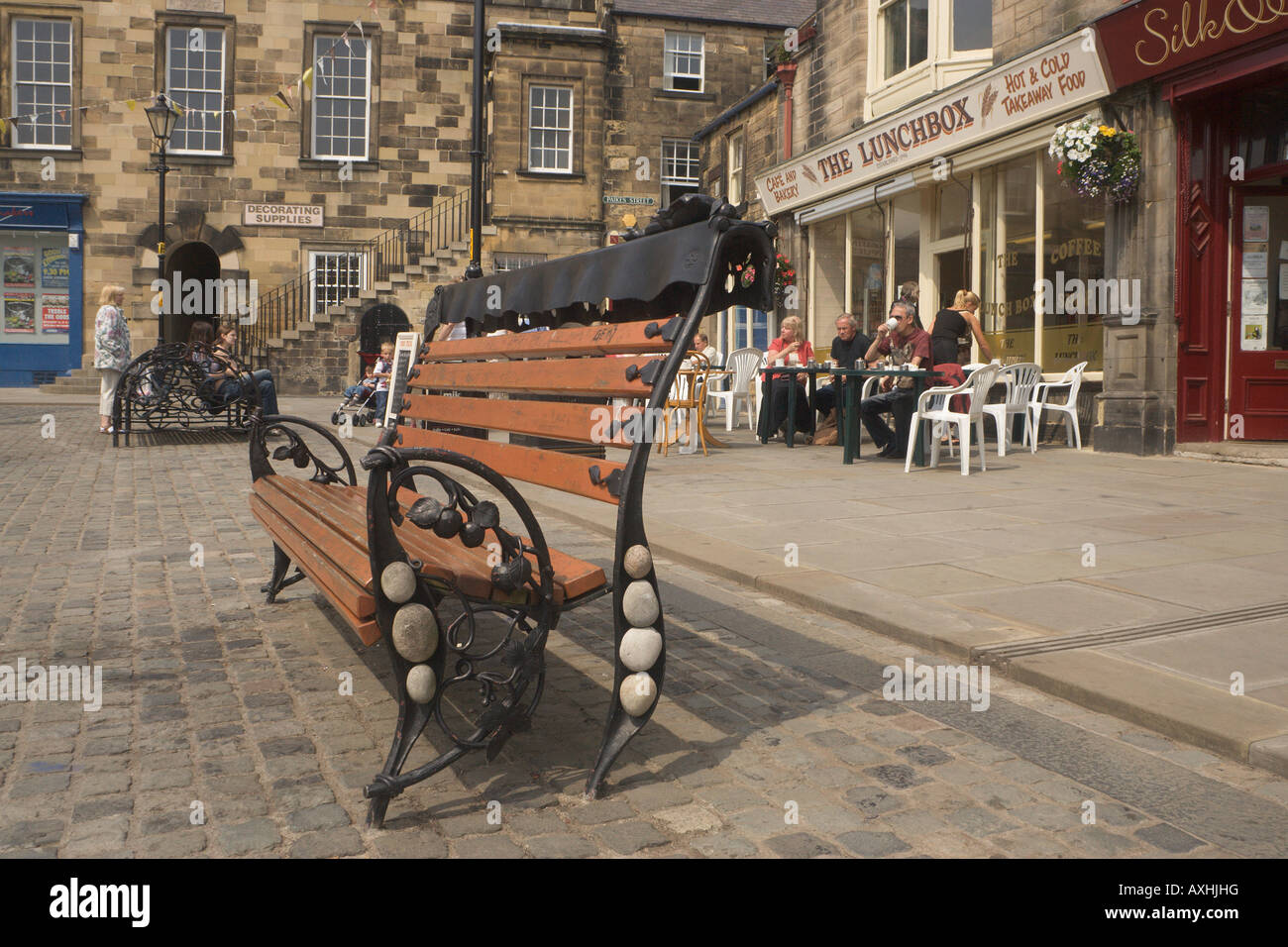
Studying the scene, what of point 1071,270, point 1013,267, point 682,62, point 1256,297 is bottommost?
point 1256,297

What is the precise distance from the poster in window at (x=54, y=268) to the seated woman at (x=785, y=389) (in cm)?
2066

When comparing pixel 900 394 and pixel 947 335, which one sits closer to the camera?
pixel 900 394

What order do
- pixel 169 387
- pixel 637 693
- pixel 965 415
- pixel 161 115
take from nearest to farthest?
pixel 637 693 → pixel 965 415 → pixel 169 387 → pixel 161 115

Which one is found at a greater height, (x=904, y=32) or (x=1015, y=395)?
(x=904, y=32)

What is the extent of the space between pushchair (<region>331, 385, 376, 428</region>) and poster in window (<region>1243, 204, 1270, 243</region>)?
11.0 m

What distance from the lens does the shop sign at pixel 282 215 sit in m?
28.3

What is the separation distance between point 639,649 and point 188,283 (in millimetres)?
30943

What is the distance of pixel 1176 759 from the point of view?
3.37 m

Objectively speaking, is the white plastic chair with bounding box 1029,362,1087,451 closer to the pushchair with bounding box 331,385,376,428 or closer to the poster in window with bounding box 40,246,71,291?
the pushchair with bounding box 331,385,376,428

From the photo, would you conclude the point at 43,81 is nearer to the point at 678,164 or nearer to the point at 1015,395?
the point at 678,164

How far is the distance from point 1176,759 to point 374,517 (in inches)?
93.2

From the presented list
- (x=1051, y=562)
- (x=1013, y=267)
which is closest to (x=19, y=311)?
(x=1013, y=267)

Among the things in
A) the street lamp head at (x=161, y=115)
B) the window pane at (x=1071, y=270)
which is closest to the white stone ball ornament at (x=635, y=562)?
the window pane at (x=1071, y=270)

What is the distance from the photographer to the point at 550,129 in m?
29.5
